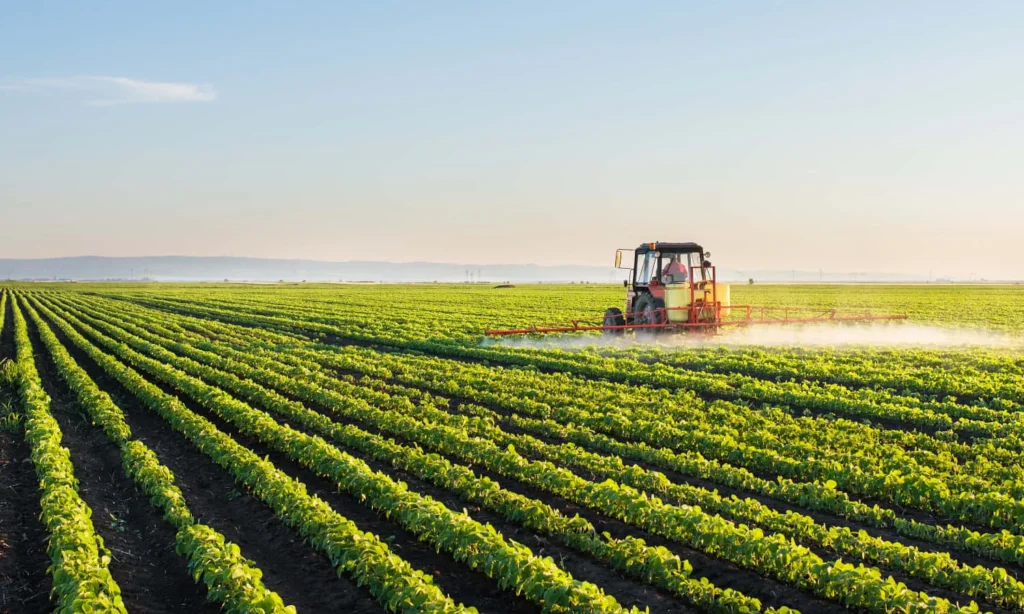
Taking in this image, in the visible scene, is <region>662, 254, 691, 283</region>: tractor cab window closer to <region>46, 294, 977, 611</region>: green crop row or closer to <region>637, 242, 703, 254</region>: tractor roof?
<region>637, 242, 703, 254</region>: tractor roof

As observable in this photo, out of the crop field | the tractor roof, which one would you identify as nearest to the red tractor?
the tractor roof

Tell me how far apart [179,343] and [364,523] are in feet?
65.9

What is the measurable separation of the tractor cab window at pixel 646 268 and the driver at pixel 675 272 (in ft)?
1.05

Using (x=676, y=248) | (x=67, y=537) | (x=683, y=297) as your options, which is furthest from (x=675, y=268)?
(x=67, y=537)

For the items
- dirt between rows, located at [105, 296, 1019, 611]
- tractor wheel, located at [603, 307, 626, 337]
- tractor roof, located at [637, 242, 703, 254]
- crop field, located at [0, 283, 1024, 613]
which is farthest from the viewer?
tractor wheel, located at [603, 307, 626, 337]

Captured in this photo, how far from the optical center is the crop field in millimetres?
6504

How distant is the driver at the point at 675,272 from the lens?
23578 mm

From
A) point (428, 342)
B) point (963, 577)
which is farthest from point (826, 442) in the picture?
point (428, 342)

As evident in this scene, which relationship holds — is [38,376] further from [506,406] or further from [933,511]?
[933,511]

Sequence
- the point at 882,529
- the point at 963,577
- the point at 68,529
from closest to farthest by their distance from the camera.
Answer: the point at 963,577 < the point at 68,529 < the point at 882,529

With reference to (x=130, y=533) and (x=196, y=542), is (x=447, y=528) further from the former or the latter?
(x=130, y=533)

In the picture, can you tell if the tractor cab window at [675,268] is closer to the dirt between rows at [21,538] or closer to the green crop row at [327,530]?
the green crop row at [327,530]

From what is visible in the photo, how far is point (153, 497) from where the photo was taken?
8.88 m

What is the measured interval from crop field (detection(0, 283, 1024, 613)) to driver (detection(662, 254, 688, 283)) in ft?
17.8
